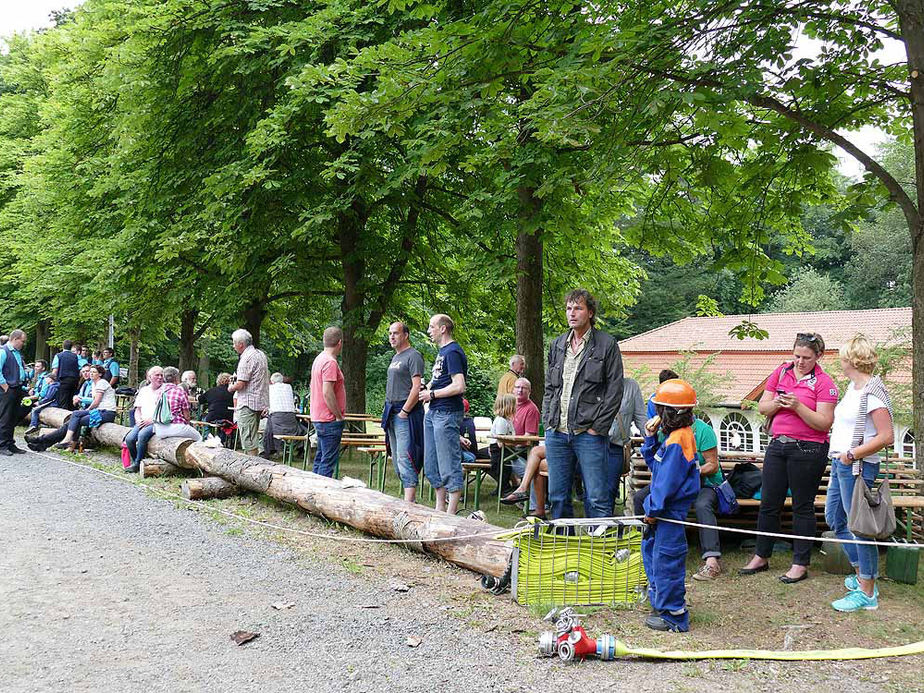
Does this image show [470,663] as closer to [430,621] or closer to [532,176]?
[430,621]

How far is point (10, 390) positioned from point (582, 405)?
31.8 ft

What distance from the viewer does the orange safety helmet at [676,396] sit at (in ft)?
15.3

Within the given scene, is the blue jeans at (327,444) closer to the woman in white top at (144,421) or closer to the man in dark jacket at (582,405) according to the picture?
the woman in white top at (144,421)

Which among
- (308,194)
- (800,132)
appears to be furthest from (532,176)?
(308,194)

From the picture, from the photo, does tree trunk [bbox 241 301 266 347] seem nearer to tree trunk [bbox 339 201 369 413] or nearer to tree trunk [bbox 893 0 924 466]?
tree trunk [bbox 339 201 369 413]

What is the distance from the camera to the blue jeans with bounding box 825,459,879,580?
5.14 metres

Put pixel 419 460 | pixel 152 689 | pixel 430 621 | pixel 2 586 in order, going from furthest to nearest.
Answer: pixel 419 460
pixel 2 586
pixel 430 621
pixel 152 689

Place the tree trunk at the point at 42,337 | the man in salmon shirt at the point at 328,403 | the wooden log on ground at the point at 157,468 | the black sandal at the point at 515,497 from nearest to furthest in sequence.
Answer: the black sandal at the point at 515,497
the man in salmon shirt at the point at 328,403
the wooden log on ground at the point at 157,468
the tree trunk at the point at 42,337

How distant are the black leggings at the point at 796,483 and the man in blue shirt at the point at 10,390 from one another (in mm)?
10637

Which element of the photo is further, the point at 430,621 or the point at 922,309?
the point at 922,309

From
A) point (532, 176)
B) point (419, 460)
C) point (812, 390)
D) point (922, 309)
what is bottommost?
point (419, 460)

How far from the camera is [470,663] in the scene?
412cm

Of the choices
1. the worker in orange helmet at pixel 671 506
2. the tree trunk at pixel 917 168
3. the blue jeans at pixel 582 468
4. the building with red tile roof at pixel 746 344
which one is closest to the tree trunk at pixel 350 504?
the blue jeans at pixel 582 468

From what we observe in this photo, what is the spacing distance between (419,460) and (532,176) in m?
3.43
